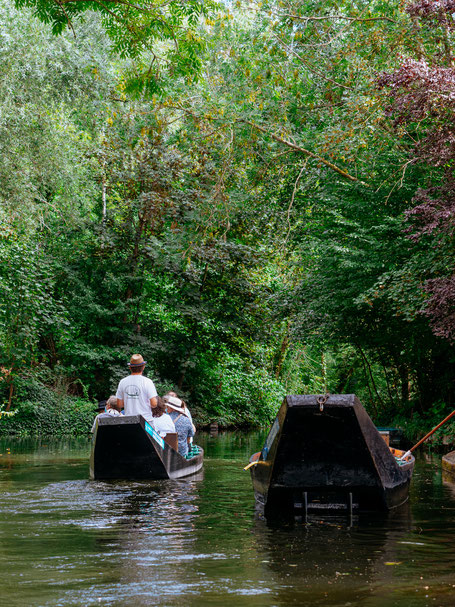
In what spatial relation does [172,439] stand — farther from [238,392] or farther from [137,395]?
[238,392]

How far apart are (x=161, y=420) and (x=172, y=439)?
50cm

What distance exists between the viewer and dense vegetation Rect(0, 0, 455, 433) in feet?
45.9

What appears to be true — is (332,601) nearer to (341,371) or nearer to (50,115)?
(50,115)

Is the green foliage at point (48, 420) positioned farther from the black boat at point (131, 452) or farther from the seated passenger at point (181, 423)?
the black boat at point (131, 452)

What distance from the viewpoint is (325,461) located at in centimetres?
810

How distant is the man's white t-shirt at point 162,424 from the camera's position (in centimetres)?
1245

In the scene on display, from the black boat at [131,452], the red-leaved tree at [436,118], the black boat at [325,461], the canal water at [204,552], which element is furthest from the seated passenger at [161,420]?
the red-leaved tree at [436,118]

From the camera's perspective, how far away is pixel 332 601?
4.83 metres

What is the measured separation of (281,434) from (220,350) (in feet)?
74.7

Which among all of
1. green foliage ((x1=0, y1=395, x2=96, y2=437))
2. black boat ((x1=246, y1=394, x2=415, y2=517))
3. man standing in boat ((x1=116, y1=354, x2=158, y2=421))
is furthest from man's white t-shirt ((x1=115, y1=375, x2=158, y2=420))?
green foliage ((x1=0, y1=395, x2=96, y2=437))

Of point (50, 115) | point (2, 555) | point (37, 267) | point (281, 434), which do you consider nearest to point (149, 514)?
point (281, 434)

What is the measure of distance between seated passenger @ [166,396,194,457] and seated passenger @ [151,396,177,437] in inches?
30.6

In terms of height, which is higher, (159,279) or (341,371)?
(159,279)

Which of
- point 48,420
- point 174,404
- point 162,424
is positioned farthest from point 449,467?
point 48,420
